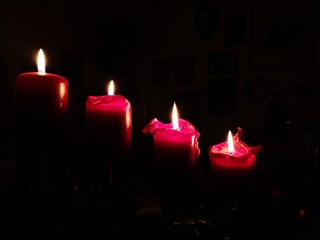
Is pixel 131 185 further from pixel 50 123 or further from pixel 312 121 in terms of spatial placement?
pixel 312 121

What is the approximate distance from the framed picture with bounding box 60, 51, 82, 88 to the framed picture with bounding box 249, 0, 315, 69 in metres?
1.56

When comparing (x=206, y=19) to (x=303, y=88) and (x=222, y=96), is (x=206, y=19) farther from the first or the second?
(x=303, y=88)

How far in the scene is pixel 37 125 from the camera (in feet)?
0.96

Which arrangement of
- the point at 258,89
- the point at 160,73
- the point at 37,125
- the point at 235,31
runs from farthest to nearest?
the point at 160,73 → the point at 235,31 → the point at 258,89 → the point at 37,125

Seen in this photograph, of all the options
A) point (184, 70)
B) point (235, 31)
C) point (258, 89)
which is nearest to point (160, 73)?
point (184, 70)

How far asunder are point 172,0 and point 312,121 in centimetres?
176

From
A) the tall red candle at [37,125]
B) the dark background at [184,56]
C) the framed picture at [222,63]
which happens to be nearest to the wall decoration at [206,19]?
the dark background at [184,56]

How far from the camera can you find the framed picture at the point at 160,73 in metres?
2.82

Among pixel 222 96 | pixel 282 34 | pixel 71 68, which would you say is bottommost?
pixel 222 96

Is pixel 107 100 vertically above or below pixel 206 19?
below

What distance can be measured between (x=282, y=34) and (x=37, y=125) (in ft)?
7.88

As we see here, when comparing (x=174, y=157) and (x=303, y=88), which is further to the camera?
(x=303, y=88)

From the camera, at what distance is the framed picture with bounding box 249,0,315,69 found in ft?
7.13

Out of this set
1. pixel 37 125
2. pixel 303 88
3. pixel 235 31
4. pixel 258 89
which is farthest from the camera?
pixel 235 31
